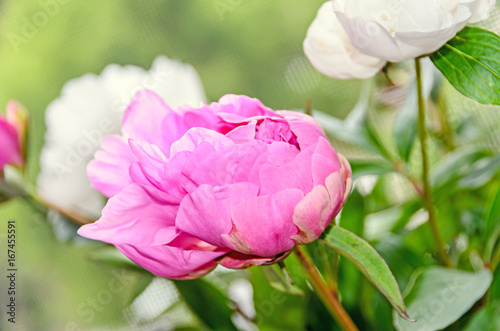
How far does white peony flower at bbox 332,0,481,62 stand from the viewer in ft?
0.58

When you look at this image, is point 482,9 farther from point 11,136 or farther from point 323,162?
point 11,136

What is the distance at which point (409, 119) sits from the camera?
32cm

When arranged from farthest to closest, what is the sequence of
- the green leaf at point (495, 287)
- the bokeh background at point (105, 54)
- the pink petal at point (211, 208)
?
the bokeh background at point (105, 54) < the green leaf at point (495, 287) < the pink petal at point (211, 208)

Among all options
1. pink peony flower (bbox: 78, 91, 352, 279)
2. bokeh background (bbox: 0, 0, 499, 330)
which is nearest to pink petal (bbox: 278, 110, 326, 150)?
pink peony flower (bbox: 78, 91, 352, 279)

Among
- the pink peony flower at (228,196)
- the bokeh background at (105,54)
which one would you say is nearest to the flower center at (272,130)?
the pink peony flower at (228,196)

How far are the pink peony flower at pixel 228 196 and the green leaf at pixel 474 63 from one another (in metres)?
0.06

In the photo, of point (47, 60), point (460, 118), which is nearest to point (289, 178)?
point (460, 118)

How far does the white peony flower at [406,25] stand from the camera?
18cm

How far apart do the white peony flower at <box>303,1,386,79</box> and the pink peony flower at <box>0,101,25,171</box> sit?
0.59ft

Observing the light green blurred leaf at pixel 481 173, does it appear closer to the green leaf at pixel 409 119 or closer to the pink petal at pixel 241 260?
the green leaf at pixel 409 119

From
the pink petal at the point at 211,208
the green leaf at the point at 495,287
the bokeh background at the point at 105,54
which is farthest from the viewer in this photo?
the bokeh background at the point at 105,54

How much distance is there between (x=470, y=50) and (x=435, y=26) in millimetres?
31

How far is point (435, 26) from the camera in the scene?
18 cm

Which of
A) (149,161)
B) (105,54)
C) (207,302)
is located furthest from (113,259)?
(105,54)
